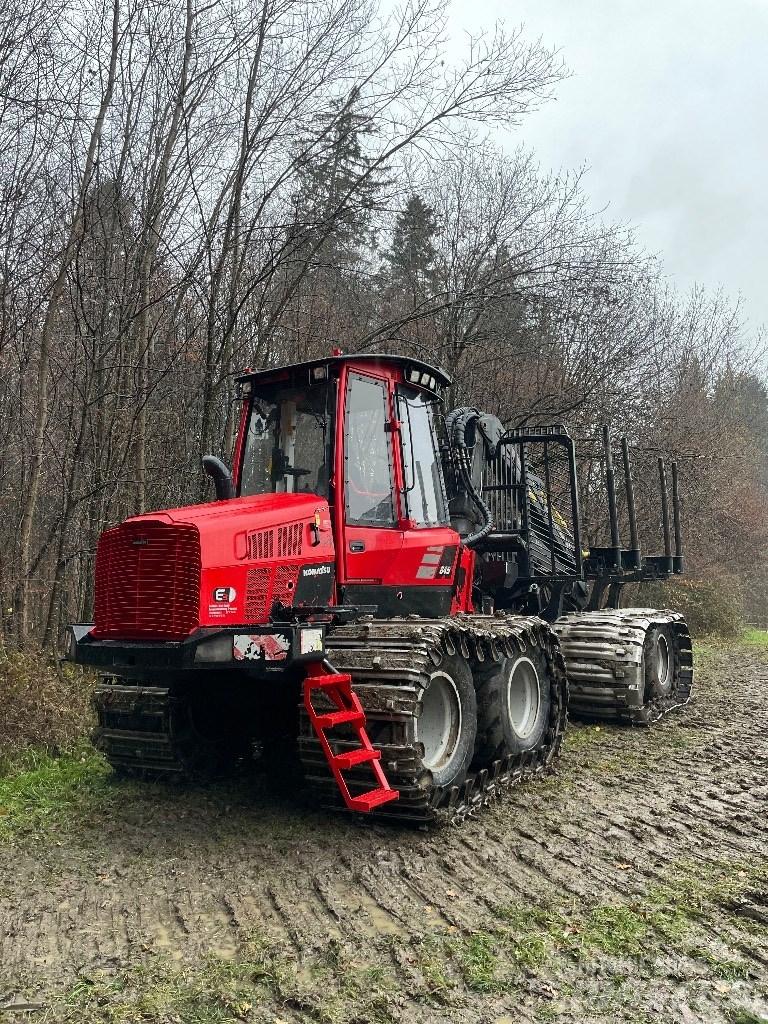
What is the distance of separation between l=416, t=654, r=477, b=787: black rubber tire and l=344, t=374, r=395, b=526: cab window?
1.12 meters

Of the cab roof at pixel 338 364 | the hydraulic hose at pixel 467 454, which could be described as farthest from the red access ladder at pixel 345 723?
the hydraulic hose at pixel 467 454

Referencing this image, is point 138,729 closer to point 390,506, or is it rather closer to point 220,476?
point 220,476

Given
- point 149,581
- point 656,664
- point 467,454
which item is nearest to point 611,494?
point 656,664

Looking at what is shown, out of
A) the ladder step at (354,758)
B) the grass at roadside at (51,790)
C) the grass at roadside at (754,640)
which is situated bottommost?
the grass at roadside at (51,790)

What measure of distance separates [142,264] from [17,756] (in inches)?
197

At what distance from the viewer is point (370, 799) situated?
502cm

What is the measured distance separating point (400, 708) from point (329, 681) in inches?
16.7

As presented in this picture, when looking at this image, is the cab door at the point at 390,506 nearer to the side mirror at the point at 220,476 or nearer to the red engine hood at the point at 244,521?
the red engine hood at the point at 244,521

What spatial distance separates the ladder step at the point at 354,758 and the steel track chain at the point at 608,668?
455cm

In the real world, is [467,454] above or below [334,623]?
above

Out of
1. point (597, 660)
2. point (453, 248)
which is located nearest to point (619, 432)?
point (453, 248)

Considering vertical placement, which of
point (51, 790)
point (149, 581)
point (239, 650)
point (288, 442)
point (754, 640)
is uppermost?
point (288, 442)

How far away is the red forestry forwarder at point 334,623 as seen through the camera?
5.23 meters

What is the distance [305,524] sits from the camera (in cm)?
578
